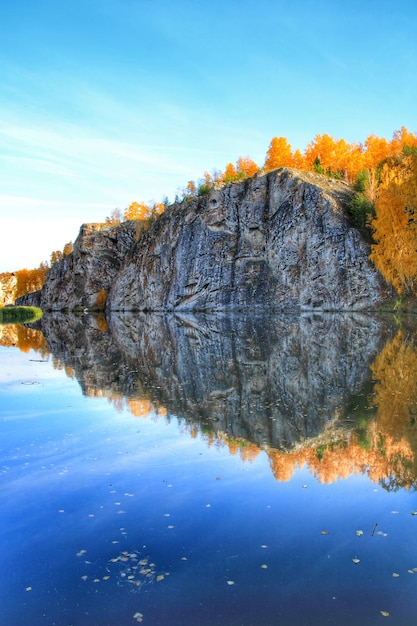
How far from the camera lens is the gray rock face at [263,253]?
59.2 m

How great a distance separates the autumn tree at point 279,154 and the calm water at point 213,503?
72112 millimetres

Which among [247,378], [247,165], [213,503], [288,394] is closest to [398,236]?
[247,378]

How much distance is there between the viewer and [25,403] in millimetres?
14016

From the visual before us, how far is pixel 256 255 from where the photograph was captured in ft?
233

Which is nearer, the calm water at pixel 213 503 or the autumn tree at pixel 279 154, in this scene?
the calm water at pixel 213 503

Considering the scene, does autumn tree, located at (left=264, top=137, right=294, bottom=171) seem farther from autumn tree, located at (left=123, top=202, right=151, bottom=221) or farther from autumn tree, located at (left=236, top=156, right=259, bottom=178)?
autumn tree, located at (left=123, top=202, right=151, bottom=221)

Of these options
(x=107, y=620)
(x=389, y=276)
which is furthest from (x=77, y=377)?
(x=389, y=276)

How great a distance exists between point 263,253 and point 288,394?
2292 inches

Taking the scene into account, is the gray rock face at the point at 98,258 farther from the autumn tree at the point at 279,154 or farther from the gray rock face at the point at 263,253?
the autumn tree at the point at 279,154

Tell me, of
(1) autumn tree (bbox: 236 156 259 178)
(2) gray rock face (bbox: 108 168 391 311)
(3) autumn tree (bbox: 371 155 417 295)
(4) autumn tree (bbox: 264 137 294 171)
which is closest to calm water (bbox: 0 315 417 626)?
(3) autumn tree (bbox: 371 155 417 295)

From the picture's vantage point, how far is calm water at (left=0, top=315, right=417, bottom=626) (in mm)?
4793

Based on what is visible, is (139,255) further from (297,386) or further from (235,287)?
(297,386)

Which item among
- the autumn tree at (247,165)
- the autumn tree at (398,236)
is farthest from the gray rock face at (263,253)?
the autumn tree at (247,165)

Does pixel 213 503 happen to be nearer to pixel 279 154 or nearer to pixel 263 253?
pixel 263 253
